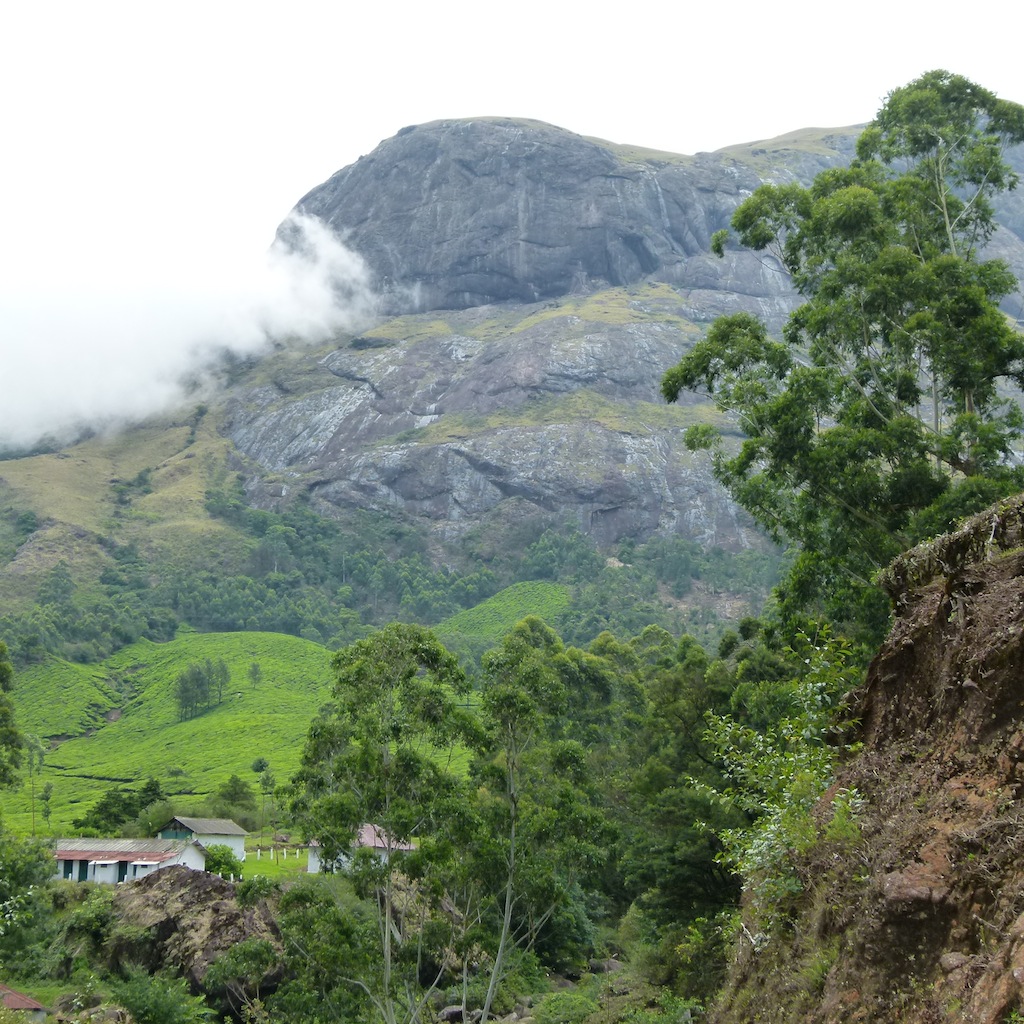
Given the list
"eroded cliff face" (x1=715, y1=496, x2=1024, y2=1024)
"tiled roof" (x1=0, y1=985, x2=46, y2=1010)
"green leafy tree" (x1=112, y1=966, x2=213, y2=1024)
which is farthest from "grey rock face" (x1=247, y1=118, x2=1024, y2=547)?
"eroded cliff face" (x1=715, y1=496, x2=1024, y2=1024)

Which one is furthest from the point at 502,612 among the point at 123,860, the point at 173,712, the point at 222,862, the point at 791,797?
the point at 791,797

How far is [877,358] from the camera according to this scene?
24.6 meters

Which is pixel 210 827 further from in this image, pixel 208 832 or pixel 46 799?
pixel 46 799

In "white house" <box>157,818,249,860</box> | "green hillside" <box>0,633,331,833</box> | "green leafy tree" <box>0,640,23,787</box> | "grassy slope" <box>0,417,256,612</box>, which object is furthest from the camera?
"grassy slope" <box>0,417,256,612</box>

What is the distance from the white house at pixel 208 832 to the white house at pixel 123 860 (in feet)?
4.72

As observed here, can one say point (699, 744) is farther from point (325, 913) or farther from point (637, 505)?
point (637, 505)

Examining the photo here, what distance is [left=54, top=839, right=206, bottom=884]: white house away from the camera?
47812 millimetres

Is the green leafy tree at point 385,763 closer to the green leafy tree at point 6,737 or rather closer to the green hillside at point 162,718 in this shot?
the green leafy tree at point 6,737

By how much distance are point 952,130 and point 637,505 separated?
128 m

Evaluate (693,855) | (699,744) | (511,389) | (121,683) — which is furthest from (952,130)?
(511,389)

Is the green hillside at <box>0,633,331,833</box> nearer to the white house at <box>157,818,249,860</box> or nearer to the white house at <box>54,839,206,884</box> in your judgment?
the white house at <box>157,818,249,860</box>

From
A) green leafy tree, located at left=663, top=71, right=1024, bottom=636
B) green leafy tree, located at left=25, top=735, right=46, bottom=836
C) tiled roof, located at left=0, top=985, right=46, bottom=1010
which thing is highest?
green leafy tree, located at left=663, top=71, right=1024, bottom=636

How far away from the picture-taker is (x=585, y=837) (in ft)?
74.0

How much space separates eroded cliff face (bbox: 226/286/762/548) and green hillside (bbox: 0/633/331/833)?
44.4 metres
